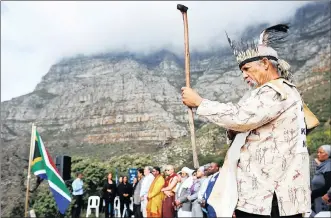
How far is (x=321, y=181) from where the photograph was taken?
682 cm

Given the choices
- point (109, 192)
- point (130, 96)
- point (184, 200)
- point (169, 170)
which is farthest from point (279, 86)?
point (130, 96)

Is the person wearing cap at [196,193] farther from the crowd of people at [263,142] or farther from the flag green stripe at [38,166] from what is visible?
the crowd of people at [263,142]

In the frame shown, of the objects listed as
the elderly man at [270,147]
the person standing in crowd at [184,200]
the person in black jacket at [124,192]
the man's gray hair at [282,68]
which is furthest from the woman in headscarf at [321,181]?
the person in black jacket at [124,192]

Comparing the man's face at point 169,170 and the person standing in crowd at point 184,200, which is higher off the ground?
the man's face at point 169,170

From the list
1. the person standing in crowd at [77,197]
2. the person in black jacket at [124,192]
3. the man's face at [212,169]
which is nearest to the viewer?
the man's face at [212,169]

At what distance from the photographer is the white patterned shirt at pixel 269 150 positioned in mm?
2033

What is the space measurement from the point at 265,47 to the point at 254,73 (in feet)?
0.49

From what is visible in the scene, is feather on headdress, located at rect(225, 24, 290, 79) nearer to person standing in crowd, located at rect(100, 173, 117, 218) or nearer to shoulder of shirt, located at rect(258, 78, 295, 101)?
shoulder of shirt, located at rect(258, 78, 295, 101)

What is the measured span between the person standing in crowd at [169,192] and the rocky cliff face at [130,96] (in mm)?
33312

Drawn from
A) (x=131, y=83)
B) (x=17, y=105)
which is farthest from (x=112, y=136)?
(x=17, y=105)

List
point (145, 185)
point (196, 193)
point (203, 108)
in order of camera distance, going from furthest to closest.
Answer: point (145, 185) → point (196, 193) → point (203, 108)

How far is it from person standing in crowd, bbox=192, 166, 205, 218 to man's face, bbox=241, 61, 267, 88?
6.30 metres

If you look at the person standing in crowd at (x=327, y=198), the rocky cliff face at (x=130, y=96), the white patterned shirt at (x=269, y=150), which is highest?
the rocky cliff face at (x=130, y=96)

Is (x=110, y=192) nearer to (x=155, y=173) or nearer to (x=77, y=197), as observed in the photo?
(x=77, y=197)
